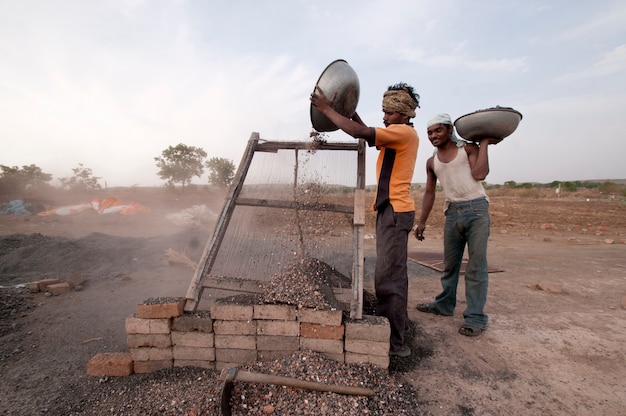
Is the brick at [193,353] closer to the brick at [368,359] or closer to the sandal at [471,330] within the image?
the brick at [368,359]

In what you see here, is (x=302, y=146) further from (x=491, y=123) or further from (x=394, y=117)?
(x=491, y=123)

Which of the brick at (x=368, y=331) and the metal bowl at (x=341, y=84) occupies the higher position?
the metal bowl at (x=341, y=84)

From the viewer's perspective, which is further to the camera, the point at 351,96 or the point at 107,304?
the point at 107,304

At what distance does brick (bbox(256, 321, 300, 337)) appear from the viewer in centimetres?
247

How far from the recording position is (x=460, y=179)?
3.15 m

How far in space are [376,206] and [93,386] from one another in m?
2.80

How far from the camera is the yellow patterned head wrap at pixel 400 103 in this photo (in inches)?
104

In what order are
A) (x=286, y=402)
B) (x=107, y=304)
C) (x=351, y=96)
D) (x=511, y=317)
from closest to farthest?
(x=286, y=402)
(x=351, y=96)
(x=511, y=317)
(x=107, y=304)

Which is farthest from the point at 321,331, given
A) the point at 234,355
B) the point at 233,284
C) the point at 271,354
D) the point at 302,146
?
the point at 302,146

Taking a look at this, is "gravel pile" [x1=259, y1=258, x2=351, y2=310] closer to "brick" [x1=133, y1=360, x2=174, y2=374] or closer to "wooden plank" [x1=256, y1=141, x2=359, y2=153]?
"brick" [x1=133, y1=360, x2=174, y2=374]

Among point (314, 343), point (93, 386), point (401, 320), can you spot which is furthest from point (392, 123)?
point (93, 386)

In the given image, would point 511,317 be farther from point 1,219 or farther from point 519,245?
point 1,219

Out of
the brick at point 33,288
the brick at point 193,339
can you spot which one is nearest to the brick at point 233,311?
the brick at point 193,339

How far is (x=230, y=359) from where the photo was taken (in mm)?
2576
